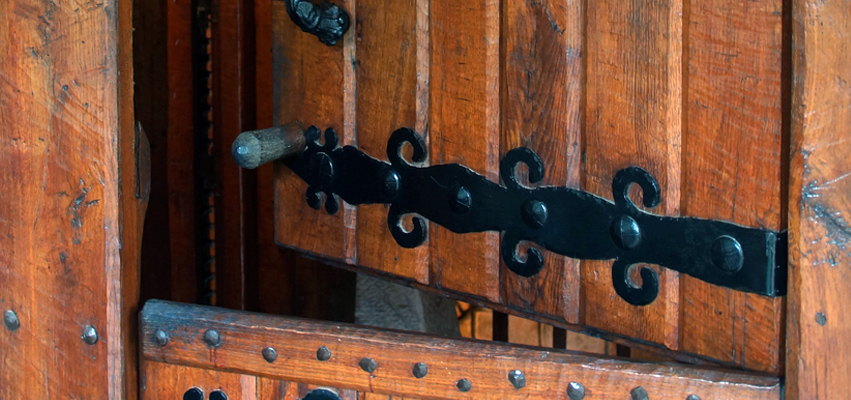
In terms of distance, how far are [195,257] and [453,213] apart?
663mm

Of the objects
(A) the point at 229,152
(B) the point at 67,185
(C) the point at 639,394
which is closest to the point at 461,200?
(C) the point at 639,394

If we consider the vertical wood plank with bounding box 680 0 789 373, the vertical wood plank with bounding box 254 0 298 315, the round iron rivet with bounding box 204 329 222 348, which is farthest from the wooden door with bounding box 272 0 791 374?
the vertical wood plank with bounding box 254 0 298 315

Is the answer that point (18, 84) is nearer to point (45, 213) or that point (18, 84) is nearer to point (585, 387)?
point (45, 213)

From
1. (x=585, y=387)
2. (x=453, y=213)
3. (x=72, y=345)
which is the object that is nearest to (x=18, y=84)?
(x=72, y=345)

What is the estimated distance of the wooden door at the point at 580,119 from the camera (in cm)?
86

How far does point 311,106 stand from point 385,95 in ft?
0.47

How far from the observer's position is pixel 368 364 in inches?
39.6

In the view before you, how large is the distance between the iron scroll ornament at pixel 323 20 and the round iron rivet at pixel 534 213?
0.36m

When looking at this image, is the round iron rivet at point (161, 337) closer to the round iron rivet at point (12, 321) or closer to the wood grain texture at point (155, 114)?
the round iron rivet at point (12, 321)

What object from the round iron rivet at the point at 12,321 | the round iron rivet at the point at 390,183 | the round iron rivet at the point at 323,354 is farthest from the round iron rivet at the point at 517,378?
the round iron rivet at the point at 12,321

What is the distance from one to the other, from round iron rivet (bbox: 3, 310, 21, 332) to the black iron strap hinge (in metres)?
0.33

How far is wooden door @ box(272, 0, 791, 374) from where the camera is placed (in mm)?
858

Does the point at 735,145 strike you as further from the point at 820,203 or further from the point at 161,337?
the point at 161,337

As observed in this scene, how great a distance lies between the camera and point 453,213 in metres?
1.11
